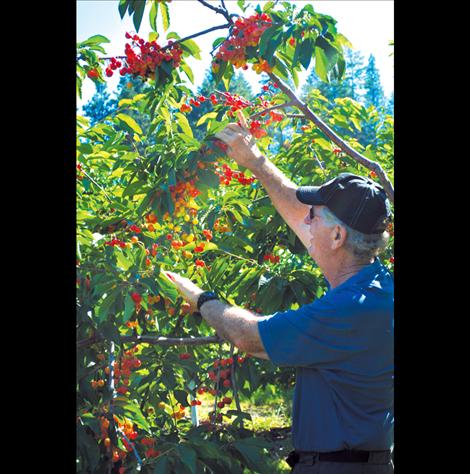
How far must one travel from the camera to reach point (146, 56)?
2.57m

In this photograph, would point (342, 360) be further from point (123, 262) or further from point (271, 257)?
point (271, 257)

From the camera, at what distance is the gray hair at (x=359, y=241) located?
2.05 meters

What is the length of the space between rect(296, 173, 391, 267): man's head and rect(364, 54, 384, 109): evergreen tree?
A: 118ft

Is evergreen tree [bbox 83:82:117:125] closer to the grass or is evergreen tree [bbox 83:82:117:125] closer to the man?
the grass

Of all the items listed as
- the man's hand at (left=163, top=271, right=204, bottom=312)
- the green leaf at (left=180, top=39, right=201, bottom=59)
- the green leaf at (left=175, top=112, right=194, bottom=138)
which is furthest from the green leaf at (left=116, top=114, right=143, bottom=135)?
the man's hand at (left=163, top=271, right=204, bottom=312)

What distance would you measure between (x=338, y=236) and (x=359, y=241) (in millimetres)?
70

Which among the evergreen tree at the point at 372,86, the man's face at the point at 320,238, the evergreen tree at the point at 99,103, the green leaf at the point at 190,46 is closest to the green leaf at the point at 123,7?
the green leaf at the point at 190,46

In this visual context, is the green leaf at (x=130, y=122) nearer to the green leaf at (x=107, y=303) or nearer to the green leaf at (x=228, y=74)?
the green leaf at (x=228, y=74)

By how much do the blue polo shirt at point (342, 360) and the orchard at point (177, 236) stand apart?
45 cm
